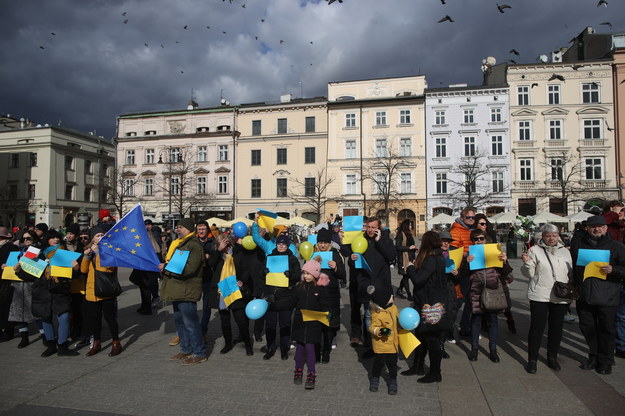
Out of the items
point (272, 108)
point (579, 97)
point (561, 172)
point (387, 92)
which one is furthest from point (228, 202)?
point (579, 97)

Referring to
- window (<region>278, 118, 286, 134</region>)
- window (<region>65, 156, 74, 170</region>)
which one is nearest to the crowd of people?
window (<region>278, 118, 286, 134</region>)

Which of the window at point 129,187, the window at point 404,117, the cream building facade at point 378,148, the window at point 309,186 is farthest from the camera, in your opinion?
the window at point 129,187

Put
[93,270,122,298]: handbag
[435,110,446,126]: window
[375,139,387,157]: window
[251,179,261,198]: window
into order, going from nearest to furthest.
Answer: [93,270,122,298]: handbag → [435,110,446,126]: window → [375,139,387,157]: window → [251,179,261,198]: window

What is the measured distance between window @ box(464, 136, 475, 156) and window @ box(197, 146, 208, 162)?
26.9 metres

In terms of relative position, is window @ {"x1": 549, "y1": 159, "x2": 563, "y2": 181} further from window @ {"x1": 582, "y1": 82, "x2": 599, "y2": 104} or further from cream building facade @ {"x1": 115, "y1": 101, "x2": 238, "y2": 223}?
cream building facade @ {"x1": 115, "y1": 101, "x2": 238, "y2": 223}

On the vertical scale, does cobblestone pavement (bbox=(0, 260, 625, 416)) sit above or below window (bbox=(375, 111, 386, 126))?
below

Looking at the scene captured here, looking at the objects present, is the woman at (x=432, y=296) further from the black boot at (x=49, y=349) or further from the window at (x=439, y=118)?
the window at (x=439, y=118)

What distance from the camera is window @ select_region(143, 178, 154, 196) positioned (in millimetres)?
45094

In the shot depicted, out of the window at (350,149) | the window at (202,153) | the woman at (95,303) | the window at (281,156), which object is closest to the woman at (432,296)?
the woman at (95,303)

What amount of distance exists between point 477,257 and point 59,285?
616 cm

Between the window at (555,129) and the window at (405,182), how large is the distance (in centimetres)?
1323

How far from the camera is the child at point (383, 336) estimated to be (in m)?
4.52

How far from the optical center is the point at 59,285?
6.02 m

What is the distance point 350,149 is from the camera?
40.5 m
